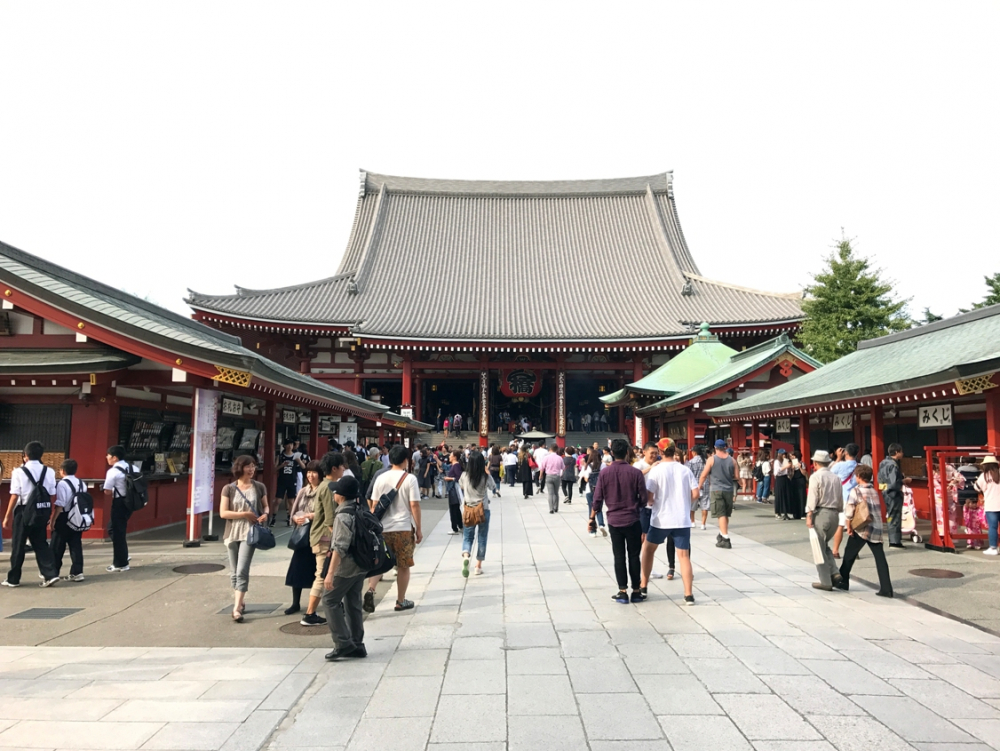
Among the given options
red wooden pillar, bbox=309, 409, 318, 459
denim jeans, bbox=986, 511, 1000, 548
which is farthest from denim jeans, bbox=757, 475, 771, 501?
red wooden pillar, bbox=309, 409, 318, 459

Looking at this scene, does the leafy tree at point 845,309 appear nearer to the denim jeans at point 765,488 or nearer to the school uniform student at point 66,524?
the denim jeans at point 765,488

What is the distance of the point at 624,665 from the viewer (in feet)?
16.5

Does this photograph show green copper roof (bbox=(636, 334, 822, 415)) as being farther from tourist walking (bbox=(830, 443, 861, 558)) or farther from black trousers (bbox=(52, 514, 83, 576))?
black trousers (bbox=(52, 514, 83, 576))

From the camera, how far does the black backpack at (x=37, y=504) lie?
756cm

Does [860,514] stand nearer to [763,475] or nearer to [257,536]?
[257,536]

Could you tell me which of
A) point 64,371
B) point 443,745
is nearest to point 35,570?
point 64,371

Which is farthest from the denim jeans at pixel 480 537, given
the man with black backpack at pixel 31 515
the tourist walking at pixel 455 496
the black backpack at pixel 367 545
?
the man with black backpack at pixel 31 515

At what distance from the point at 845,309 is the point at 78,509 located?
28397 mm

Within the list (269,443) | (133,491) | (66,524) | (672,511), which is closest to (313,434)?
(269,443)

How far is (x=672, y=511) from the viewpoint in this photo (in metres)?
6.93

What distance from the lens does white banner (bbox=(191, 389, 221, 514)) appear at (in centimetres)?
1039

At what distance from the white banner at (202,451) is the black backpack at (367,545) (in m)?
6.06

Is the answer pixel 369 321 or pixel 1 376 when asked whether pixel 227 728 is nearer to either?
pixel 1 376

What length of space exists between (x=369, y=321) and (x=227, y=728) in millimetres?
25161
